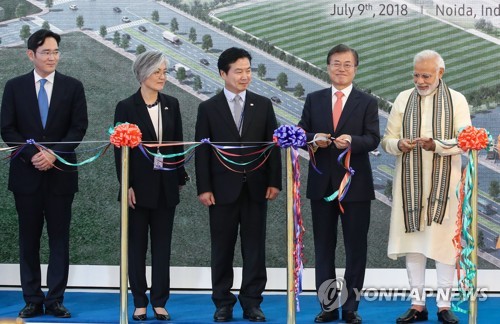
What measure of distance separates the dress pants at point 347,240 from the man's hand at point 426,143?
18.1 inches

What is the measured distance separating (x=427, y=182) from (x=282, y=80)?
1719 mm

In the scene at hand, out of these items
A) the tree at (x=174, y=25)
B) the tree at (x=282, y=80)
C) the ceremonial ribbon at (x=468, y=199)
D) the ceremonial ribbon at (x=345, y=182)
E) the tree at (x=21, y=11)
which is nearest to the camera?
the ceremonial ribbon at (x=468, y=199)

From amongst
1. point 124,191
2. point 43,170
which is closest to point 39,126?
point 43,170

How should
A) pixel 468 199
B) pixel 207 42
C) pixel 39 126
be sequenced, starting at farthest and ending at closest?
pixel 207 42, pixel 39 126, pixel 468 199

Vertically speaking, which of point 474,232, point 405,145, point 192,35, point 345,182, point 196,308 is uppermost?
point 192,35

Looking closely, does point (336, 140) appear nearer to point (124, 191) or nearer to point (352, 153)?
point (352, 153)

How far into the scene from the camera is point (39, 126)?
6.19 m

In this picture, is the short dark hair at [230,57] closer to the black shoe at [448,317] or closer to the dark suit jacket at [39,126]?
the dark suit jacket at [39,126]

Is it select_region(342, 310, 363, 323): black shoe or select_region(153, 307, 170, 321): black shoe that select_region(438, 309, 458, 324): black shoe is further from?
select_region(153, 307, 170, 321): black shoe

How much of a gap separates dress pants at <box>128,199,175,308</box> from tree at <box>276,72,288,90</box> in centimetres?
160

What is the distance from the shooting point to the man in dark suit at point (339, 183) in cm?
596

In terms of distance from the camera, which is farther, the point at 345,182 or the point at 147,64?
the point at 147,64

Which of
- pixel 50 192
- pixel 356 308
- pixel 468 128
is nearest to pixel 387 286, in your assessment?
pixel 356 308

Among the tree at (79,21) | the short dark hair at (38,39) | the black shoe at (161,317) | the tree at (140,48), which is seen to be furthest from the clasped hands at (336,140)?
the tree at (79,21)
